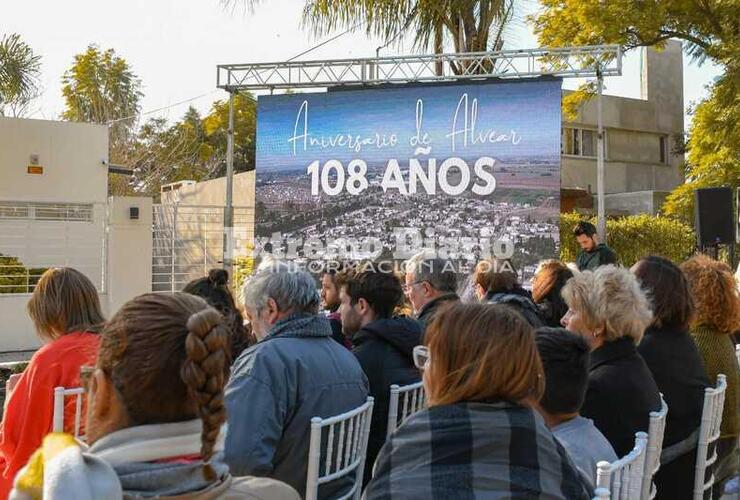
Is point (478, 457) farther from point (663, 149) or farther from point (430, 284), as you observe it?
point (663, 149)

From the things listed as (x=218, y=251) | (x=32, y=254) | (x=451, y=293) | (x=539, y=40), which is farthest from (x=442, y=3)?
(x=451, y=293)

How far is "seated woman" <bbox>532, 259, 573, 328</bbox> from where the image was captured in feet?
14.3

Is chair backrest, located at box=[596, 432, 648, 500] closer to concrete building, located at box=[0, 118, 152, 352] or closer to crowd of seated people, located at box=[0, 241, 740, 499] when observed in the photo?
crowd of seated people, located at box=[0, 241, 740, 499]

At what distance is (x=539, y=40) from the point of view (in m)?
14.5

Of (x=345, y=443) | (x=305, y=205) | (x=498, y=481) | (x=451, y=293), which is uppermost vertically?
(x=305, y=205)

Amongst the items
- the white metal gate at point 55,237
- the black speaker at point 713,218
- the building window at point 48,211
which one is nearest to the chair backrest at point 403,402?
the black speaker at point 713,218

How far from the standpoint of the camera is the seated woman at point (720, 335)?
3.41m

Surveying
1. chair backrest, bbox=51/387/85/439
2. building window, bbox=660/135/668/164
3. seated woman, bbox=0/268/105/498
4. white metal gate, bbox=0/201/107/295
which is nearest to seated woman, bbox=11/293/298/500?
chair backrest, bbox=51/387/85/439

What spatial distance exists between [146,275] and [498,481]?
10196 mm

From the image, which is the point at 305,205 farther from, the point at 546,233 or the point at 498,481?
the point at 498,481

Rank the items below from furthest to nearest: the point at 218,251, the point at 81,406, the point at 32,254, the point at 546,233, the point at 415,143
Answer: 1. the point at 218,251
2. the point at 32,254
3. the point at 415,143
4. the point at 546,233
5. the point at 81,406

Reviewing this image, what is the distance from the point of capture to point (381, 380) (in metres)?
3.12

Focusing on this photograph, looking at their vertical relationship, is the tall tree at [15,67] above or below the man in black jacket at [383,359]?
above

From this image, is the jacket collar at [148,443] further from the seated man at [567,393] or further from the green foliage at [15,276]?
the green foliage at [15,276]
